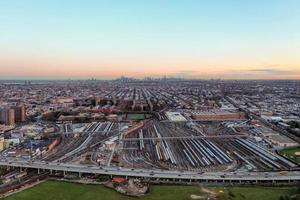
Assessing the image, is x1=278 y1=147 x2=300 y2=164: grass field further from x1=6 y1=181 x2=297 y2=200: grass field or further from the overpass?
x1=6 y1=181 x2=297 y2=200: grass field

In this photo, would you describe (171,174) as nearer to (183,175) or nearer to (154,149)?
(183,175)

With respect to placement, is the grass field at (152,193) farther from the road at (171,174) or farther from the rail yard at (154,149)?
the rail yard at (154,149)

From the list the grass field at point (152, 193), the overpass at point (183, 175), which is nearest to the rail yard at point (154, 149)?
the overpass at point (183, 175)

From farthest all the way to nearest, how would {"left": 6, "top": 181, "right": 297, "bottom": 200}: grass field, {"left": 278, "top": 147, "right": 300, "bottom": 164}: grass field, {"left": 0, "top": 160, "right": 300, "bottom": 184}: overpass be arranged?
{"left": 278, "top": 147, "right": 300, "bottom": 164}: grass field, {"left": 0, "top": 160, "right": 300, "bottom": 184}: overpass, {"left": 6, "top": 181, "right": 297, "bottom": 200}: grass field

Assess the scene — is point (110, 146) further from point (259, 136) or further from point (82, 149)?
point (259, 136)

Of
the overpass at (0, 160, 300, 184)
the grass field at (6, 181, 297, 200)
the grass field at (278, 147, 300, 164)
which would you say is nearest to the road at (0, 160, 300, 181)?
the overpass at (0, 160, 300, 184)

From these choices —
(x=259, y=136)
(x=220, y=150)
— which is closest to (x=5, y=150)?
(x=220, y=150)

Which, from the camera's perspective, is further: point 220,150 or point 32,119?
point 32,119

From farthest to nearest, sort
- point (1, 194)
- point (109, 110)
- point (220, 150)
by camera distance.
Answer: point (109, 110), point (220, 150), point (1, 194)

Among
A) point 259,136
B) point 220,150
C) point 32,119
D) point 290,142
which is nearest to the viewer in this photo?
point 220,150
